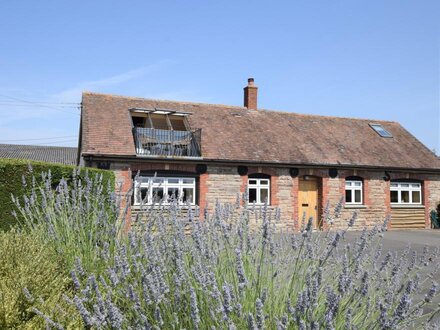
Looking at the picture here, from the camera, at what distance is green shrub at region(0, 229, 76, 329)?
132 inches

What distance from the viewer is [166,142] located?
1747 cm

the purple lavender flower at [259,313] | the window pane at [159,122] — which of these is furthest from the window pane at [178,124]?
the purple lavender flower at [259,313]

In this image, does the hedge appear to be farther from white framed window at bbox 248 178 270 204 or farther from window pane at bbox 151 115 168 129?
window pane at bbox 151 115 168 129

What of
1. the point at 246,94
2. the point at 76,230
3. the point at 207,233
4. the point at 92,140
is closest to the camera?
the point at 207,233

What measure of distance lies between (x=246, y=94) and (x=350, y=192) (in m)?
7.31

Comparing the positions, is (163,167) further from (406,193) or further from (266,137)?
(406,193)

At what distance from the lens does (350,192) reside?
64.3 ft

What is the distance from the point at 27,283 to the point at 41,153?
38.2 m

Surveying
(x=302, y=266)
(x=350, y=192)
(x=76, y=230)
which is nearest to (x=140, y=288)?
(x=302, y=266)

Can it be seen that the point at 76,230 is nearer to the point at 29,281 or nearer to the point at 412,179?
the point at 29,281

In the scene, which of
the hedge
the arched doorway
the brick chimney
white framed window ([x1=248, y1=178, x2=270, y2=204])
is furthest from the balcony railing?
the hedge

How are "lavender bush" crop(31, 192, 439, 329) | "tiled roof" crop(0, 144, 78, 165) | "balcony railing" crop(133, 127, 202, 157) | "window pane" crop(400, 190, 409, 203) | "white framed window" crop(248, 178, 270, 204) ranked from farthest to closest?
"tiled roof" crop(0, 144, 78, 165) → "window pane" crop(400, 190, 409, 203) → "white framed window" crop(248, 178, 270, 204) → "balcony railing" crop(133, 127, 202, 157) → "lavender bush" crop(31, 192, 439, 329)

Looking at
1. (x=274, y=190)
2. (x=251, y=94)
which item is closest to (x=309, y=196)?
(x=274, y=190)

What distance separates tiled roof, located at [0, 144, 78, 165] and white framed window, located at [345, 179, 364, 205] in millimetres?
24583
